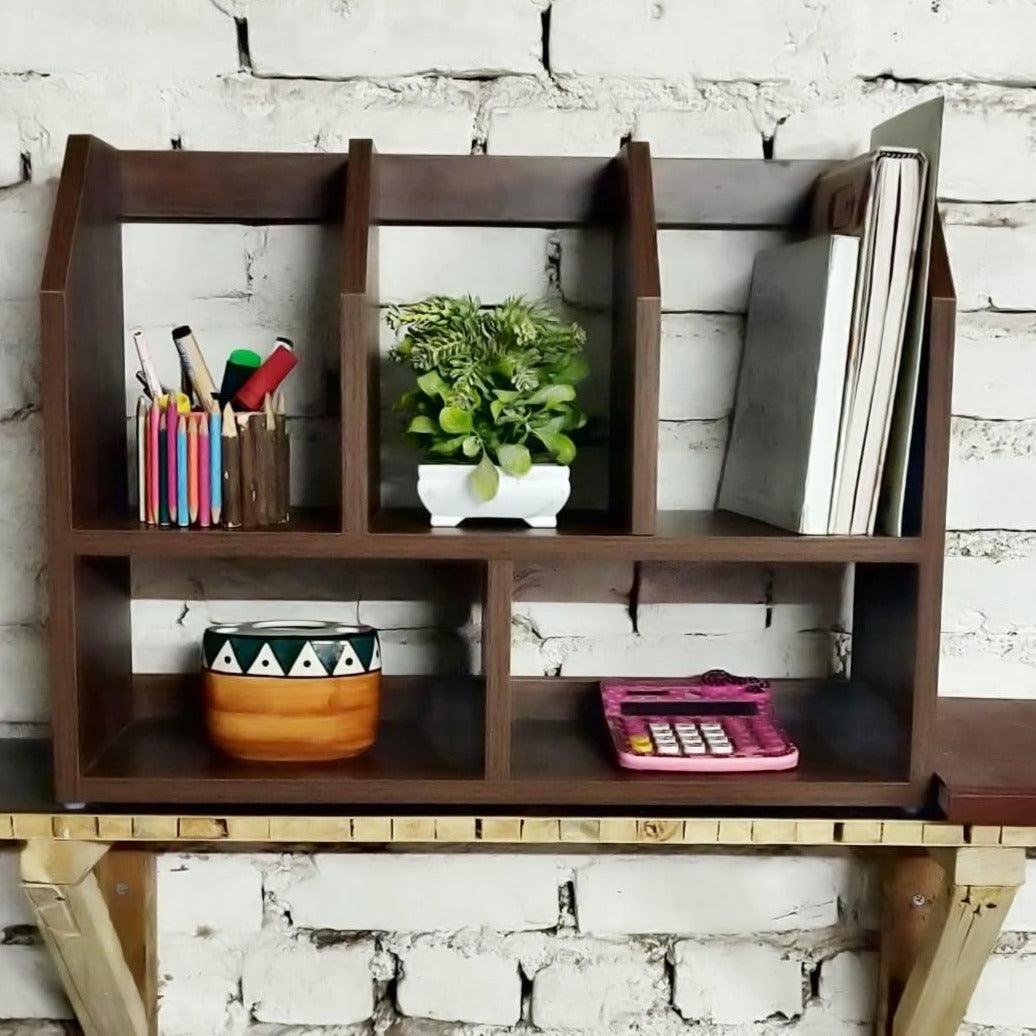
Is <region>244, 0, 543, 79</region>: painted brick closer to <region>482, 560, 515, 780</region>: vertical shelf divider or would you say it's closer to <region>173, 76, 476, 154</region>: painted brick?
<region>173, 76, 476, 154</region>: painted brick

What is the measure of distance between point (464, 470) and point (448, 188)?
25 cm

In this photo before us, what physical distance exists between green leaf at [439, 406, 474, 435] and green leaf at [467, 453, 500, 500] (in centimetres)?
3

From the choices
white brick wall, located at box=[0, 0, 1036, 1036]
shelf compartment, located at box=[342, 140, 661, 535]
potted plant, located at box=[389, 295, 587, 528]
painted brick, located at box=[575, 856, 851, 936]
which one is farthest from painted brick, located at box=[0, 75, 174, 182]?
painted brick, located at box=[575, 856, 851, 936]

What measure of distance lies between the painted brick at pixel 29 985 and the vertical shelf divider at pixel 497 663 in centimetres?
51

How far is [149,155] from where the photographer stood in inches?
39.4

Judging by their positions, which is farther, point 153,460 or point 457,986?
point 457,986

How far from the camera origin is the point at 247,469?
898 mm

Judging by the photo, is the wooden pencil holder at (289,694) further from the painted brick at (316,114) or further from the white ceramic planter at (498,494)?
the painted brick at (316,114)

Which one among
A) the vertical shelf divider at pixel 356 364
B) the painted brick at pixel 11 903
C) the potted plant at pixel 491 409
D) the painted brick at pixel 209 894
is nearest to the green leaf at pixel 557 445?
the potted plant at pixel 491 409

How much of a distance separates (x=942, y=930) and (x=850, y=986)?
23 cm

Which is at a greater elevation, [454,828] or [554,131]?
[554,131]

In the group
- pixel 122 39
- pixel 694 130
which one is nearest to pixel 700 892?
pixel 694 130

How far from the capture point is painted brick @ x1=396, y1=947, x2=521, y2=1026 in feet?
3.65

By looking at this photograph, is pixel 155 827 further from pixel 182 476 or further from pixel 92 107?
pixel 92 107
